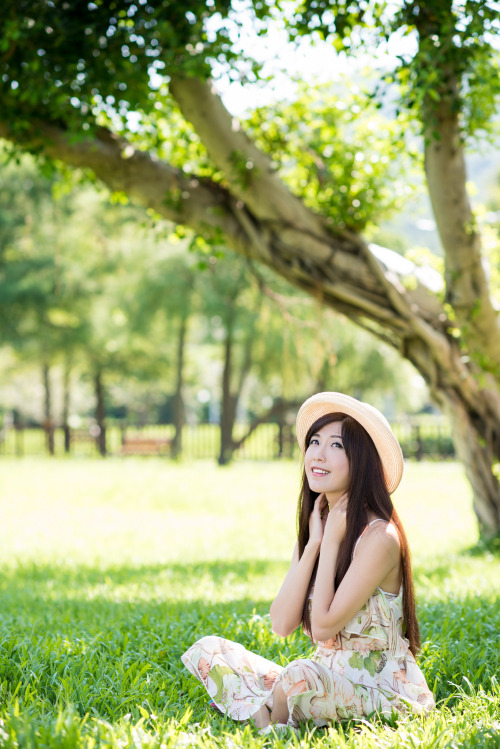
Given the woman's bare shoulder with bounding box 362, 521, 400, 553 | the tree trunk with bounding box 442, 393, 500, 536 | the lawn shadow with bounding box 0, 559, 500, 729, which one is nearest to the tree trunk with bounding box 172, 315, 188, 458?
the tree trunk with bounding box 442, 393, 500, 536

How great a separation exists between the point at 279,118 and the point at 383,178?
123 cm

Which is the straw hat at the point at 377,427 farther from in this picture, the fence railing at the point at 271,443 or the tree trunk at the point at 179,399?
the fence railing at the point at 271,443

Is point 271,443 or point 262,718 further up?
point 271,443

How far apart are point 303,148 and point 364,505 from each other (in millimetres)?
5771

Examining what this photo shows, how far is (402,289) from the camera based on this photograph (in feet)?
23.4

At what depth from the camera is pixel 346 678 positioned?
109 inches

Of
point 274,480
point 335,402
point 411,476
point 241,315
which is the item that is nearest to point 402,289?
point 335,402

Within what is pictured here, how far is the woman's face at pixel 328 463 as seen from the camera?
293cm

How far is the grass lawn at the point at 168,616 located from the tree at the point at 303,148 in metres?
2.02

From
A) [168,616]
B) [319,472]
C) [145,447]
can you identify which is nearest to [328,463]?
[319,472]

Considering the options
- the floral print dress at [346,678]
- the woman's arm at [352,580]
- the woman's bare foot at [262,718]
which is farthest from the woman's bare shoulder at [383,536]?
the woman's bare foot at [262,718]

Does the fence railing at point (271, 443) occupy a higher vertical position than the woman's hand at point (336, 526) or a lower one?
lower

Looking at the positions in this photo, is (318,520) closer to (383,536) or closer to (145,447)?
(383,536)

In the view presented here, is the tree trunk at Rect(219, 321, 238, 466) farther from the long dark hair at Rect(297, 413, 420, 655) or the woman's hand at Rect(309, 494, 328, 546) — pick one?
the long dark hair at Rect(297, 413, 420, 655)
